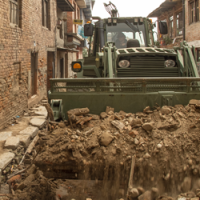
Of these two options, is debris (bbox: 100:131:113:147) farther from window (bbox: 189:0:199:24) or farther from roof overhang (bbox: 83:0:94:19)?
roof overhang (bbox: 83:0:94:19)

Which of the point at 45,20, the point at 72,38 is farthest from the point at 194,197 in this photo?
the point at 72,38

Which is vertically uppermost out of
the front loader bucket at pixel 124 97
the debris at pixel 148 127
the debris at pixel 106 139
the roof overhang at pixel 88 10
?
the roof overhang at pixel 88 10

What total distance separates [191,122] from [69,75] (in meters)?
17.6

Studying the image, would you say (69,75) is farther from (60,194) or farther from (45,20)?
(60,194)

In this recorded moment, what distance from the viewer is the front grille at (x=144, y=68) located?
5328mm

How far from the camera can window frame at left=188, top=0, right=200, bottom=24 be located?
16477 millimetres

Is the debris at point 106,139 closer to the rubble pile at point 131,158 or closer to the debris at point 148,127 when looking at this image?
the rubble pile at point 131,158

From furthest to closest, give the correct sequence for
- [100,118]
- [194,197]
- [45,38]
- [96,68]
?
[45,38], [96,68], [100,118], [194,197]

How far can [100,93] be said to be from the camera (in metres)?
4.43

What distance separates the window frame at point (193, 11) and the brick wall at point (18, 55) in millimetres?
9686

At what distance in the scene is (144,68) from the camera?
210 inches

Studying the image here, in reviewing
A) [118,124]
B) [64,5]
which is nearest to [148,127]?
[118,124]

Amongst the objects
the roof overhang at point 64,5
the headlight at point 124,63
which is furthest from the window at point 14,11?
the roof overhang at point 64,5

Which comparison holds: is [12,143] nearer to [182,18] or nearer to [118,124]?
[118,124]
